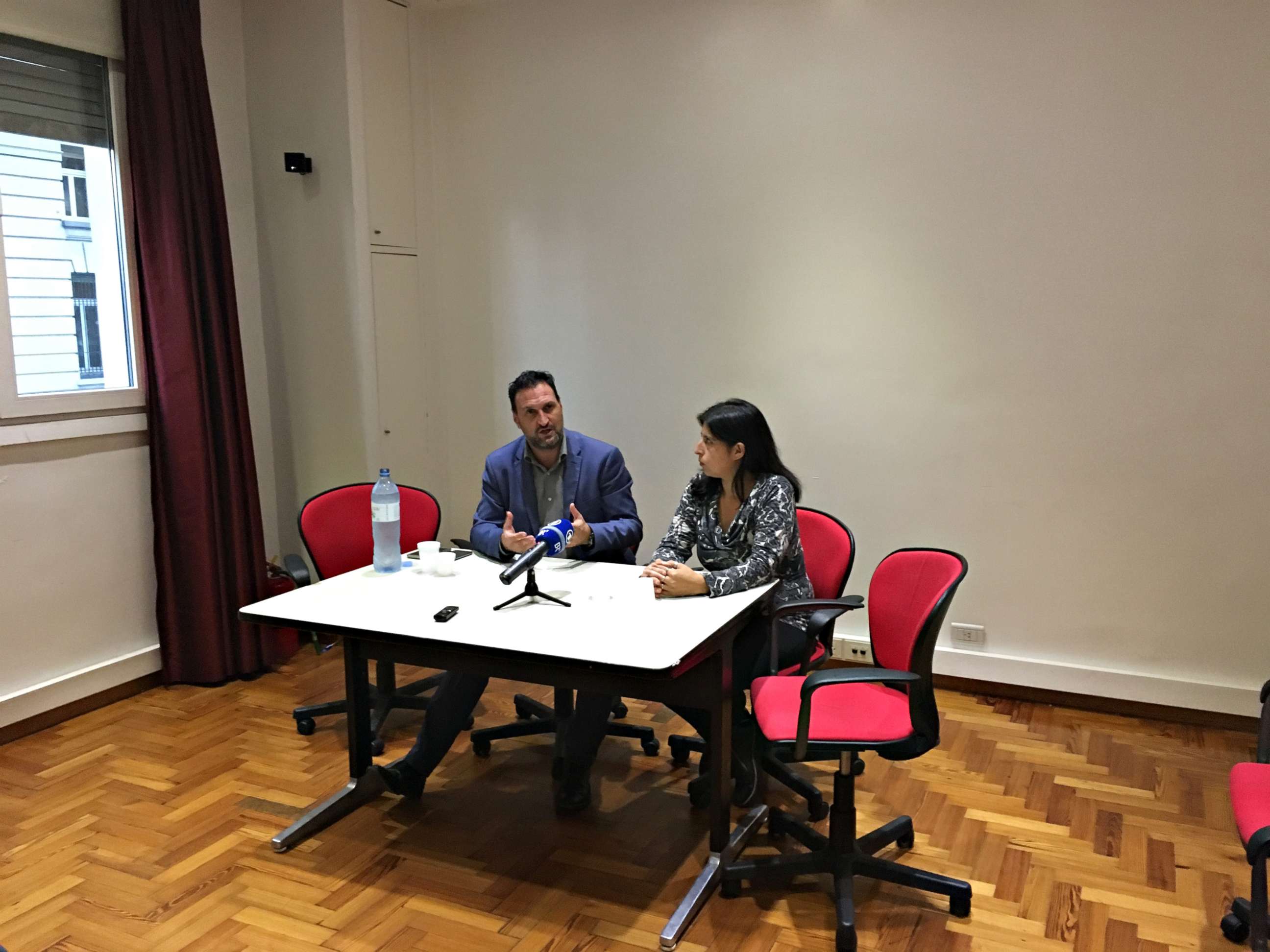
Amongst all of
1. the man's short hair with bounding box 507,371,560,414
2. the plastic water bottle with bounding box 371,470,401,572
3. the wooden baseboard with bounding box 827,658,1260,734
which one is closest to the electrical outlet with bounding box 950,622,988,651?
the wooden baseboard with bounding box 827,658,1260,734

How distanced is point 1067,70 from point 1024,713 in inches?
98.8

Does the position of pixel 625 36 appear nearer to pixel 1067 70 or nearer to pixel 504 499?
pixel 1067 70

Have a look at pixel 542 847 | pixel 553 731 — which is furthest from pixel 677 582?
pixel 553 731

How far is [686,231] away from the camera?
4469mm

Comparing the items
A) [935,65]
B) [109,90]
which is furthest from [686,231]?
[109,90]

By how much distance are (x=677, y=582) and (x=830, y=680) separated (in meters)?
0.62

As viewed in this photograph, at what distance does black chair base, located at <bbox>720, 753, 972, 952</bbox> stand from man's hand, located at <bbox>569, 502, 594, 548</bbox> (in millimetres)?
1128

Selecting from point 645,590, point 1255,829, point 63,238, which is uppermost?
point 63,238

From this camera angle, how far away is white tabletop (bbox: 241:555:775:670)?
254 cm

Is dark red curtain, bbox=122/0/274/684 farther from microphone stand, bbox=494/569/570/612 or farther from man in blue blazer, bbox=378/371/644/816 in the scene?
microphone stand, bbox=494/569/570/612

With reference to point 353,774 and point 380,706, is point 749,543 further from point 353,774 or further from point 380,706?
point 380,706

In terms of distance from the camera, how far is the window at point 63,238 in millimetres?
3787

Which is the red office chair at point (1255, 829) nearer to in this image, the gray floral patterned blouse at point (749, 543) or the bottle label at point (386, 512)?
the gray floral patterned blouse at point (749, 543)

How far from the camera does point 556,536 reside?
315 cm
